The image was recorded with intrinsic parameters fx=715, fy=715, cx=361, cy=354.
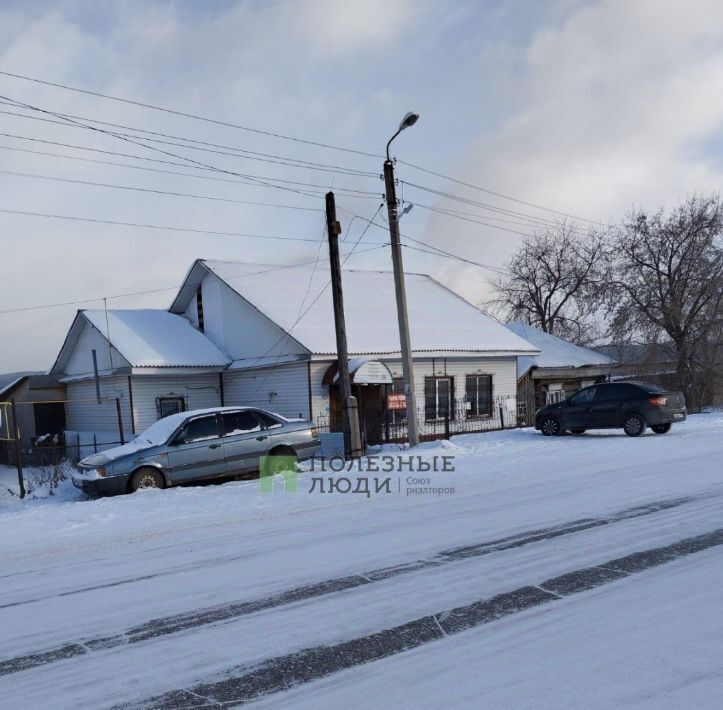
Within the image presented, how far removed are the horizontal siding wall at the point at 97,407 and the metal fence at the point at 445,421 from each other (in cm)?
724

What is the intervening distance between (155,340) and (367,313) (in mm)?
7823

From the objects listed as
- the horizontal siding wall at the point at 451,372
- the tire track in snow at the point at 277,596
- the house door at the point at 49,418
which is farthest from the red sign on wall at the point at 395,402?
the house door at the point at 49,418

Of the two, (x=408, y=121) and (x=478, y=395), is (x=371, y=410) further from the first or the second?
(x=408, y=121)

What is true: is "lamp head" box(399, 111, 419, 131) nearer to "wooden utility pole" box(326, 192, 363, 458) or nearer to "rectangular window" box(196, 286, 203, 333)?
"wooden utility pole" box(326, 192, 363, 458)

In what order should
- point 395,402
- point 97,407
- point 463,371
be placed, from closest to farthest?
A: point 395,402 < point 463,371 < point 97,407

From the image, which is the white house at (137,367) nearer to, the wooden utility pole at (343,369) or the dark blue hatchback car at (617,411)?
the wooden utility pole at (343,369)

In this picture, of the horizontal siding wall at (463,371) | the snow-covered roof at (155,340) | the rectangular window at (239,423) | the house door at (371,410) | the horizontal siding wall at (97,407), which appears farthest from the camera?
the horizontal siding wall at (463,371)

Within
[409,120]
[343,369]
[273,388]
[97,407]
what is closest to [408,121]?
[409,120]

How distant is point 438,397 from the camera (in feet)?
86.1

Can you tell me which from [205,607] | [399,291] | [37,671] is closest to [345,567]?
[205,607]

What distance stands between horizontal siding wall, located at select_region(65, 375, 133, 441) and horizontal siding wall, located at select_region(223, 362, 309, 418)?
3.60 metres

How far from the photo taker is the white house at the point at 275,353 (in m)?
23.3

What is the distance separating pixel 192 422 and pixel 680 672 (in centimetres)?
1100

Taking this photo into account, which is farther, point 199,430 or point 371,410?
point 371,410
